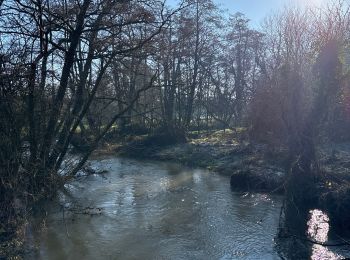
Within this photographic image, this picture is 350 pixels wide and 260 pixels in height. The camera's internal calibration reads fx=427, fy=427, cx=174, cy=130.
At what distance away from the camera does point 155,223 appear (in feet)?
43.8

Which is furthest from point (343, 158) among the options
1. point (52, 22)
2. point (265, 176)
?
point (52, 22)

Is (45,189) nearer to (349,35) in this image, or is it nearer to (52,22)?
(52,22)

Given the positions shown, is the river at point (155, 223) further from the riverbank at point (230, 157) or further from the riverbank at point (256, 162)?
the riverbank at point (256, 162)

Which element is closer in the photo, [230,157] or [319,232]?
[319,232]

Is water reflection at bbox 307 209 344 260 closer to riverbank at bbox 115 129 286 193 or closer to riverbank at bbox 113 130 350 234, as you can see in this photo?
riverbank at bbox 113 130 350 234

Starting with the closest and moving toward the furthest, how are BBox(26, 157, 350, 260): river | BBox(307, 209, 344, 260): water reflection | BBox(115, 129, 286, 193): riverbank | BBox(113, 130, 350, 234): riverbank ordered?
1. BBox(307, 209, 344, 260): water reflection
2. BBox(26, 157, 350, 260): river
3. BBox(113, 130, 350, 234): riverbank
4. BBox(115, 129, 286, 193): riverbank

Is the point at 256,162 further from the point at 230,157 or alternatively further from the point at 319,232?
the point at 319,232

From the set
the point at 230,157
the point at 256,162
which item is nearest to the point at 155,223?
the point at 256,162

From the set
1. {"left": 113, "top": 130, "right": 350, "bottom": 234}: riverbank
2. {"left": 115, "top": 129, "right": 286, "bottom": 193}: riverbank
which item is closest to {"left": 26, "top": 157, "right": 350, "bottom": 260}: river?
{"left": 115, "top": 129, "right": 286, "bottom": 193}: riverbank

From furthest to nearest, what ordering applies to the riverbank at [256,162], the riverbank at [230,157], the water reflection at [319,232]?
the riverbank at [230,157], the riverbank at [256,162], the water reflection at [319,232]

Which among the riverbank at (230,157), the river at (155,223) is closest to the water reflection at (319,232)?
the river at (155,223)

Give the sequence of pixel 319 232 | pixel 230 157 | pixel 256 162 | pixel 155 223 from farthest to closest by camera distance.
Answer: pixel 230 157 < pixel 256 162 < pixel 155 223 < pixel 319 232

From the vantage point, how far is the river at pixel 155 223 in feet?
→ 35.9

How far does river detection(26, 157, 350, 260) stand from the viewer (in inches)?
431
